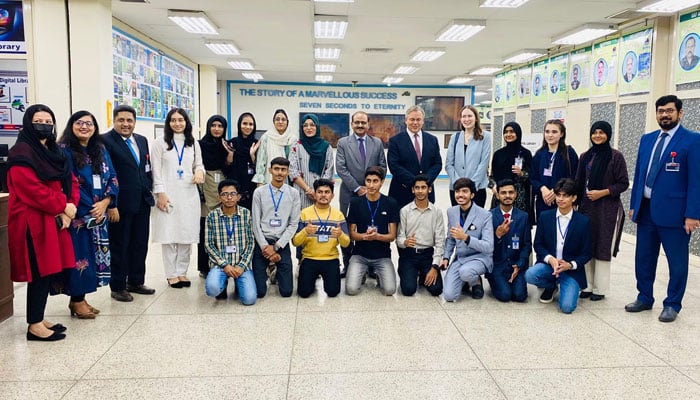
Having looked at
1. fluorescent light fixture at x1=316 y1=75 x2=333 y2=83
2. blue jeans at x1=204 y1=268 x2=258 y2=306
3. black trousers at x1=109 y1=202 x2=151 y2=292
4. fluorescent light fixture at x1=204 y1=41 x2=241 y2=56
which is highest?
fluorescent light fixture at x1=316 y1=75 x2=333 y2=83

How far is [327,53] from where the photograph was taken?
10.4 m

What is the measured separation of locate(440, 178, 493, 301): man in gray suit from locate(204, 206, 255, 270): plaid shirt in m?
1.65

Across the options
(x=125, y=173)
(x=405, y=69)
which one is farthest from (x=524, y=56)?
(x=125, y=173)

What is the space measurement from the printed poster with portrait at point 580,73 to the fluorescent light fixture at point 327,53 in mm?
4162

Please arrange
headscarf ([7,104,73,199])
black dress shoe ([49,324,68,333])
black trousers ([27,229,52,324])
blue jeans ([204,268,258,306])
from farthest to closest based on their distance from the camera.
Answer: blue jeans ([204,268,258,306]), black dress shoe ([49,324,68,333]), black trousers ([27,229,52,324]), headscarf ([7,104,73,199])

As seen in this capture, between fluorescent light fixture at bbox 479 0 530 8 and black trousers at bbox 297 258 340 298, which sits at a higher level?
fluorescent light fixture at bbox 479 0 530 8

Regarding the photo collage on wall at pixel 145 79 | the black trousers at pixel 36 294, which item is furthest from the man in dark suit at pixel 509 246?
the photo collage on wall at pixel 145 79

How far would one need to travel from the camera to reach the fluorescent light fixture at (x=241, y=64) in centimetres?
1168

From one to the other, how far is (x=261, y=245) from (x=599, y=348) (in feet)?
8.47

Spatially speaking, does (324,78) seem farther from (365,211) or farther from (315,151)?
(365,211)

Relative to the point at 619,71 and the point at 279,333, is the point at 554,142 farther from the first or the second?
the point at 619,71

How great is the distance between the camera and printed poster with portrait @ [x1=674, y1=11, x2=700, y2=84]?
19.0 feet

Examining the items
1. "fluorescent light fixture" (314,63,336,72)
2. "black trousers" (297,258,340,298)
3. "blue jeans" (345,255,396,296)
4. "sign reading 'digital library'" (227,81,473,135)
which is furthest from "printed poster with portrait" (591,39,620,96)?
"sign reading 'digital library'" (227,81,473,135)

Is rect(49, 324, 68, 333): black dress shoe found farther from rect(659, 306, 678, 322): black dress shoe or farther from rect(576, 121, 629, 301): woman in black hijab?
rect(659, 306, 678, 322): black dress shoe
